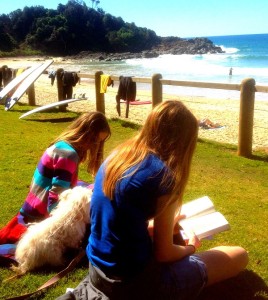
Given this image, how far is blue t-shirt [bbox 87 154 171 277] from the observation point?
2.05m

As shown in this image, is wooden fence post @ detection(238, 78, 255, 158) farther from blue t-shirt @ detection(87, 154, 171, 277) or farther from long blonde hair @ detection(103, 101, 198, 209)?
blue t-shirt @ detection(87, 154, 171, 277)

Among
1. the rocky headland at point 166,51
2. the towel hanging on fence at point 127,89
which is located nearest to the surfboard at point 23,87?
the towel hanging on fence at point 127,89

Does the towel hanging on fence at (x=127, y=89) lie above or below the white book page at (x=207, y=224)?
above

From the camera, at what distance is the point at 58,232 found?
305cm

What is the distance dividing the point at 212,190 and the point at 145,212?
3.12m

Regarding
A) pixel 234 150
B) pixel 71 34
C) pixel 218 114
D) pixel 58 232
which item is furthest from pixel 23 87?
pixel 71 34

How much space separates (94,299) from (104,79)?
25.7ft

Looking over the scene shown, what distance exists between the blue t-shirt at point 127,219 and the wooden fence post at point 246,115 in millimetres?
4712

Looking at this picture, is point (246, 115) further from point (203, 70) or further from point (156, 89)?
point (203, 70)

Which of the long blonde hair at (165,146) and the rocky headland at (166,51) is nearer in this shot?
the long blonde hair at (165,146)

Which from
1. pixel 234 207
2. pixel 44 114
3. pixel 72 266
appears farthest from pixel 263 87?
pixel 44 114

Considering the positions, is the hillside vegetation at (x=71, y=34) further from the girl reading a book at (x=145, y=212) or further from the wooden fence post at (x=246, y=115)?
the girl reading a book at (x=145, y=212)

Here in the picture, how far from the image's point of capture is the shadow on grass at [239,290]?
2867mm

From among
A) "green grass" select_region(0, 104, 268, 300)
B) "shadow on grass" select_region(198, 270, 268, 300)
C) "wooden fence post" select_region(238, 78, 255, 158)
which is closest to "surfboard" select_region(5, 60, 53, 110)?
"green grass" select_region(0, 104, 268, 300)
